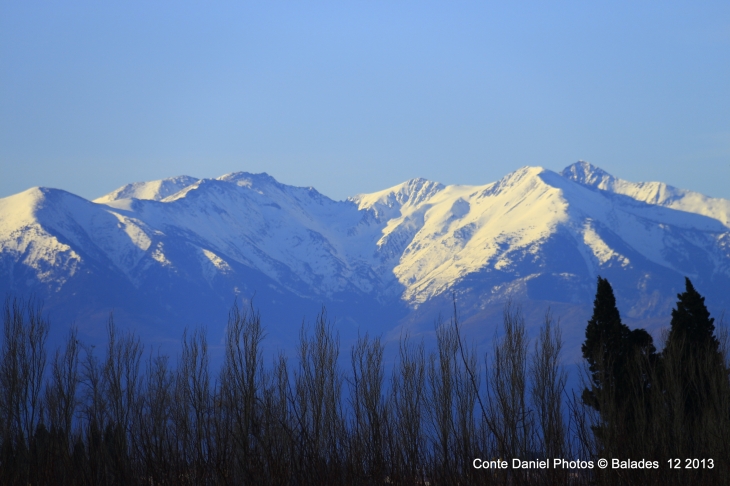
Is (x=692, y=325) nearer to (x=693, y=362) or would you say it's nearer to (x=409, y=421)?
(x=693, y=362)

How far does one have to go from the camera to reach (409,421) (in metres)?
27.0

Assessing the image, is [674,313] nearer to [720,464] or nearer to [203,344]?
[720,464]

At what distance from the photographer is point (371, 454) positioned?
23.3 metres

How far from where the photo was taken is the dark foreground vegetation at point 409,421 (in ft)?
69.2

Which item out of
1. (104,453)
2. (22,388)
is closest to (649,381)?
(104,453)

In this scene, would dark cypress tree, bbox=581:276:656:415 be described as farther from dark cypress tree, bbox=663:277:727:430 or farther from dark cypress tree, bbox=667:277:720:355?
dark cypress tree, bbox=667:277:720:355

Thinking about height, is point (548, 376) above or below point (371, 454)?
above

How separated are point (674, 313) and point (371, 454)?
14392 mm

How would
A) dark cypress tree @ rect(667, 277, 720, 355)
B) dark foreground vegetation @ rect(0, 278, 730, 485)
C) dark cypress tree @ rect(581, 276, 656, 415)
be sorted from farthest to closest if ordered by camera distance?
dark cypress tree @ rect(667, 277, 720, 355), dark cypress tree @ rect(581, 276, 656, 415), dark foreground vegetation @ rect(0, 278, 730, 485)

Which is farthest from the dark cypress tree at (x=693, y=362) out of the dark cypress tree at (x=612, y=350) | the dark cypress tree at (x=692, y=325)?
the dark cypress tree at (x=612, y=350)

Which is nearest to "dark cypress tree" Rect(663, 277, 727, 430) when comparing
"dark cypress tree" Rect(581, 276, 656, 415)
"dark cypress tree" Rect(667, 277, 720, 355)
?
"dark cypress tree" Rect(667, 277, 720, 355)

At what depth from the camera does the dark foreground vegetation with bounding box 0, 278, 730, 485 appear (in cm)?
2108

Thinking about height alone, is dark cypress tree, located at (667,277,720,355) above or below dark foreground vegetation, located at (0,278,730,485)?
above

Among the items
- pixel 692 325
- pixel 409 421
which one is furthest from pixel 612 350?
pixel 409 421
